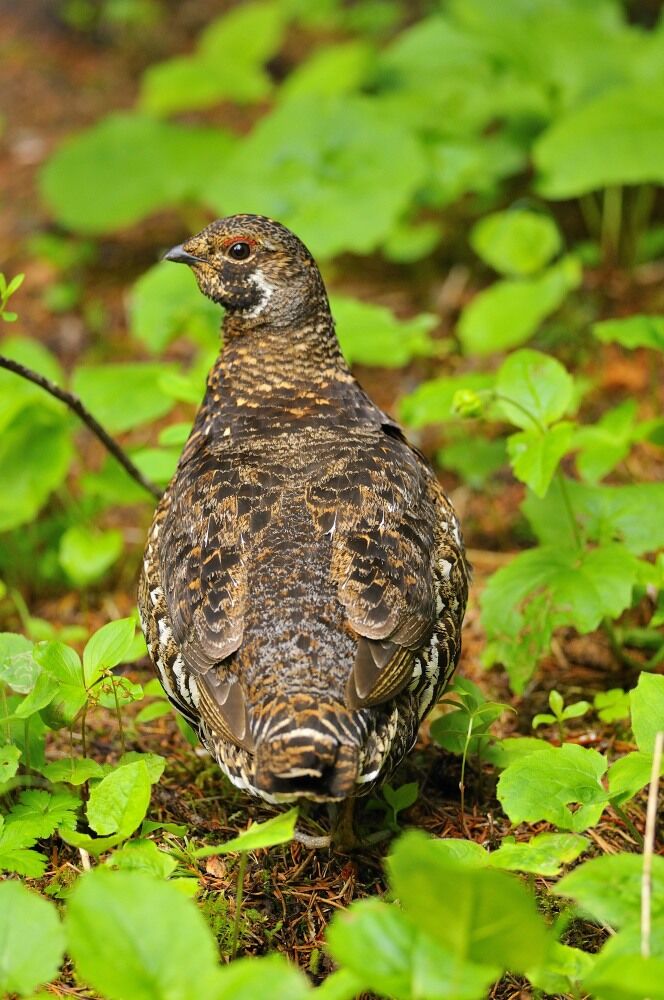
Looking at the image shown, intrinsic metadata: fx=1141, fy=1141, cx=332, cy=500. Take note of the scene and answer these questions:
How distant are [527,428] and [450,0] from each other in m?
6.04

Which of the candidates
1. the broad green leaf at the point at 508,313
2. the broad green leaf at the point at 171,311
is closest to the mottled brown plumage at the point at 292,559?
the broad green leaf at the point at 171,311

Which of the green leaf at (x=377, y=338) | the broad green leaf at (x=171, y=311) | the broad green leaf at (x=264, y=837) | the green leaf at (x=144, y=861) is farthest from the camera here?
the broad green leaf at (x=171, y=311)

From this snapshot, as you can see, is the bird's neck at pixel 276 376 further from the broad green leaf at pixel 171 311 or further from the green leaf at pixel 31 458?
the broad green leaf at pixel 171 311

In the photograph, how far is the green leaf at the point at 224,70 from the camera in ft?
29.2

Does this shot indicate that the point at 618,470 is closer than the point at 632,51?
Yes

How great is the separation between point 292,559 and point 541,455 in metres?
1.13

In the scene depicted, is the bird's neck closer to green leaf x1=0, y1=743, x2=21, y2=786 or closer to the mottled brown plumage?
the mottled brown plumage

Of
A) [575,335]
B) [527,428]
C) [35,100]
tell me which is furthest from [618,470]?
[35,100]

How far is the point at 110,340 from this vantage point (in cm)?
841

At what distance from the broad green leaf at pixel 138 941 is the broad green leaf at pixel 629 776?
141 cm

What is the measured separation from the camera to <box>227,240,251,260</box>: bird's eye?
15.6 ft

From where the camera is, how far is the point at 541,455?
4273 mm

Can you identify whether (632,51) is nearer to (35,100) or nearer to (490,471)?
(490,471)

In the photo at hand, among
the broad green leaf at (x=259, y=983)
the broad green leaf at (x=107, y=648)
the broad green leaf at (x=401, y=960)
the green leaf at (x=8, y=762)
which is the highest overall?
the broad green leaf at (x=259, y=983)
